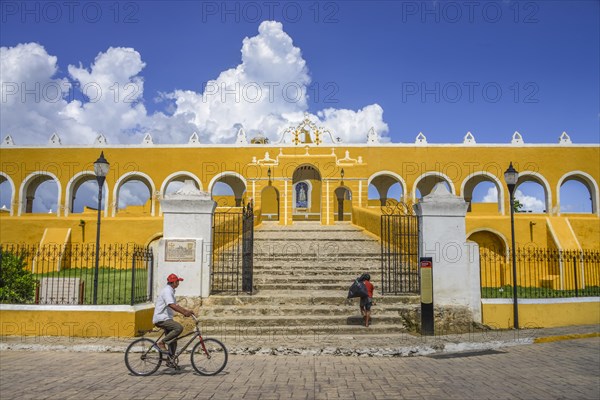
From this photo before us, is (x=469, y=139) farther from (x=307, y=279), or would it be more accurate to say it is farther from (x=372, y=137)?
(x=307, y=279)

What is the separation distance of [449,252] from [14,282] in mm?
8459

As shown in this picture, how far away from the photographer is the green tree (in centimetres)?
929

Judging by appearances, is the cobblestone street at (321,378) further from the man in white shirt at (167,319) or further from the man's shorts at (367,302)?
the man's shorts at (367,302)

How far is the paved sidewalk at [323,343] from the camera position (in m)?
7.45

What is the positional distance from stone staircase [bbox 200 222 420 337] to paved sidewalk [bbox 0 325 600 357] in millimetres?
201

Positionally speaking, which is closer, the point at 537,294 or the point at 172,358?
the point at 172,358

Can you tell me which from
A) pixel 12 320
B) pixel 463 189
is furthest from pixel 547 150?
pixel 12 320

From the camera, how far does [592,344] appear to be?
868 centimetres

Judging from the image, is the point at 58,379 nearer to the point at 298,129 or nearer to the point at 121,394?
the point at 121,394

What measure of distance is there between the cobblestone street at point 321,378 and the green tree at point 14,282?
6.52 feet

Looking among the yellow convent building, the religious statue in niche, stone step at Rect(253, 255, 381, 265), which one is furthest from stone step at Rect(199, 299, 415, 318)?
the religious statue in niche

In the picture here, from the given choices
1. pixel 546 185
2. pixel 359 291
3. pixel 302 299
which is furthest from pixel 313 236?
pixel 546 185

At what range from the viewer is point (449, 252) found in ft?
31.0

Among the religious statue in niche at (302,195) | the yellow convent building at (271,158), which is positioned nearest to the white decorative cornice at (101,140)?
the yellow convent building at (271,158)
